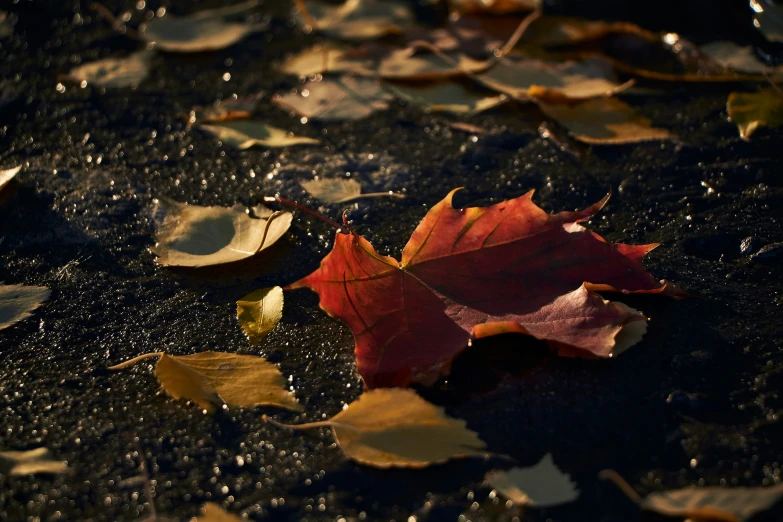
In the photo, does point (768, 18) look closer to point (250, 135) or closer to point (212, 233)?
point (250, 135)

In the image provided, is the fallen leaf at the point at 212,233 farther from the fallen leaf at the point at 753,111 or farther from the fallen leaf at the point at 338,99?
the fallen leaf at the point at 753,111

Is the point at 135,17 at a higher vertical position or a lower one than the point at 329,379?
higher

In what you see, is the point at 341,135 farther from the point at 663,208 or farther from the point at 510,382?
the point at 510,382

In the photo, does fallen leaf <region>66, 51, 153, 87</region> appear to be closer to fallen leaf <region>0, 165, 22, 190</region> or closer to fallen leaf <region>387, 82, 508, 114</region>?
fallen leaf <region>0, 165, 22, 190</region>

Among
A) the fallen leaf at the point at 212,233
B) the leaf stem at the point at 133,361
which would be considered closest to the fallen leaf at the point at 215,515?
the leaf stem at the point at 133,361

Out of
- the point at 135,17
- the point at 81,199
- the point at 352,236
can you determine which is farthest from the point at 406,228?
the point at 135,17

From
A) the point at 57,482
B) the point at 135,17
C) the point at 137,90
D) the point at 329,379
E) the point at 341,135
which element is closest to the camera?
the point at 57,482

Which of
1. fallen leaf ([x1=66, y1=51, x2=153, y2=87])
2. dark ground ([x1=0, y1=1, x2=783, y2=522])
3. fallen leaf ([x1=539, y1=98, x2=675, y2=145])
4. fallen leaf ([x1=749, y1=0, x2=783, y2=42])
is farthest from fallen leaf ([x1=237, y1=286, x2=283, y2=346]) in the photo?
fallen leaf ([x1=749, y1=0, x2=783, y2=42])
